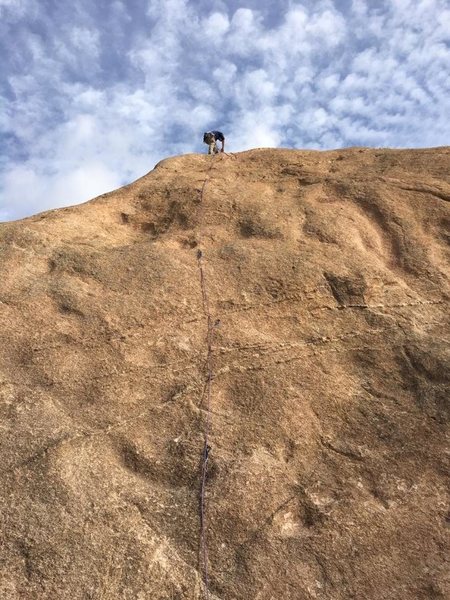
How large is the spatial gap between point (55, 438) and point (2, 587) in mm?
1726

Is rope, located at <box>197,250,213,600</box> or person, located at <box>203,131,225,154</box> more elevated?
person, located at <box>203,131,225,154</box>

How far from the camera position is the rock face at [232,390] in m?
5.89

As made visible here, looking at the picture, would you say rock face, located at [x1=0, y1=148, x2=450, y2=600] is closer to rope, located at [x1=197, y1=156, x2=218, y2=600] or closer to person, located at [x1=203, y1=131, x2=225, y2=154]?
rope, located at [x1=197, y1=156, x2=218, y2=600]

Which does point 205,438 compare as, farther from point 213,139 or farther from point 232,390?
point 213,139

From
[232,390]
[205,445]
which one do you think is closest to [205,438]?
[205,445]

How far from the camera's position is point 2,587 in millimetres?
5379

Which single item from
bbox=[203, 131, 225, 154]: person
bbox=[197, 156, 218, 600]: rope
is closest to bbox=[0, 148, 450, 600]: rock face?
bbox=[197, 156, 218, 600]: rope

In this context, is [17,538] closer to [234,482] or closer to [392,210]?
[234,482]

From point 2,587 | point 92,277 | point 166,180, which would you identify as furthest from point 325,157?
point 2,587

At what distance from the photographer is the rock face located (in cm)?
589

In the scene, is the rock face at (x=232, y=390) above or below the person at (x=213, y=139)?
below

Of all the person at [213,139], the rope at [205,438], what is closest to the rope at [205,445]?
the rope at [205,438]

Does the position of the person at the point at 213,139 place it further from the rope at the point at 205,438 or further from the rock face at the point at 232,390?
the rope at the point at 205,438

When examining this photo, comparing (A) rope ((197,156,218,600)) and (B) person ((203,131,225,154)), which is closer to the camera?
(A) rope ((197,156,218,600))
